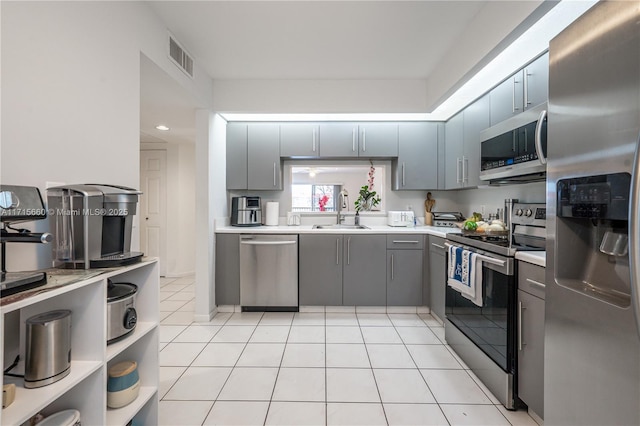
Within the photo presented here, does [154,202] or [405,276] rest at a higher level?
[154,202]

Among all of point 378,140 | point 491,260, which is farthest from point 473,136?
point 491,260

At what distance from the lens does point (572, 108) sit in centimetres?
104

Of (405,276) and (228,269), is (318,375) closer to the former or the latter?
(405,276)

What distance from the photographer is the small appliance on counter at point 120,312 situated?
1.23m

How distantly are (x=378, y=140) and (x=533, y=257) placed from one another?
225 cm

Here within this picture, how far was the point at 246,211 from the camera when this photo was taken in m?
3.38

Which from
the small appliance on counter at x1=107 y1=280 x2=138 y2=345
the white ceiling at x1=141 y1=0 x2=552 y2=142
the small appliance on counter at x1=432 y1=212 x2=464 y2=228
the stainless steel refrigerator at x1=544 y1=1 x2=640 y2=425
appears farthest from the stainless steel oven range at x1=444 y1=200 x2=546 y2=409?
the small appliance on counter at x1=107 y1=280 x2=138 y2=345

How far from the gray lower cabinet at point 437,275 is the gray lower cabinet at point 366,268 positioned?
468 millimetres

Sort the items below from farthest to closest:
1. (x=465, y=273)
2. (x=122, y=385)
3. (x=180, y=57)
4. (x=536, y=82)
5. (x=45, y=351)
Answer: (x=180, y=57)
(x=465, y=273)
(x=536, y=82)
(x=122, y=385)
(x=45, y=351)

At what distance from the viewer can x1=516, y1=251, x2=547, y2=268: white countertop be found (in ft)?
4.75

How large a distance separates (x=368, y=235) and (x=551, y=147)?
6.82 feet

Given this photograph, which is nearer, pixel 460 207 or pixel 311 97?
pixel 311 97

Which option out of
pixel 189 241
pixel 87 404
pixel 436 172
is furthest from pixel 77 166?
pixel 189 241

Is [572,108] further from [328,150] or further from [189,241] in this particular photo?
[189,241]
